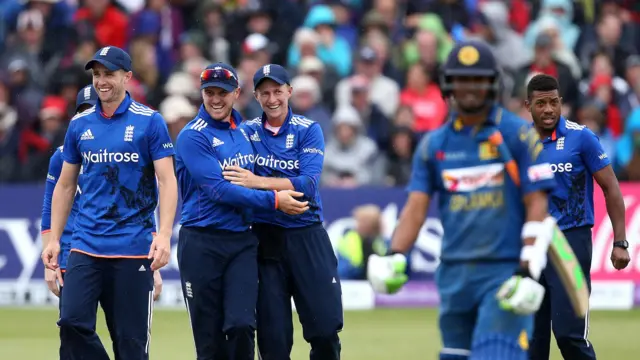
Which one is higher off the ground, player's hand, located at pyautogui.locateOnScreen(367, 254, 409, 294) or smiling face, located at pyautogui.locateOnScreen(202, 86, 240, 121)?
smiling face, located at pyautogui.locateOnScreen(202, 86, 240, 121)

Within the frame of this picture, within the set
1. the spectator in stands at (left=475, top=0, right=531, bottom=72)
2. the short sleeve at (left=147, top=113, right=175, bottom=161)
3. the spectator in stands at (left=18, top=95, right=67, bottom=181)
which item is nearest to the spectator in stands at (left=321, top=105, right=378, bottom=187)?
the spectator in stands at (left=475, top=0, right=531, bottom=72)

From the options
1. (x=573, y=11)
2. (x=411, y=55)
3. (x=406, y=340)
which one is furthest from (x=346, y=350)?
(x=573, y=11)

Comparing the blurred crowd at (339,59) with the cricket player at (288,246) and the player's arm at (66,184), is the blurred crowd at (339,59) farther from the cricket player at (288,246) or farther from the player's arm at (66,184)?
the player's arm at (66,184)

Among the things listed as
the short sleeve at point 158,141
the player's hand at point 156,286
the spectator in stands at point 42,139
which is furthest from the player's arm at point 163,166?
the spectator in stands at point 42,139

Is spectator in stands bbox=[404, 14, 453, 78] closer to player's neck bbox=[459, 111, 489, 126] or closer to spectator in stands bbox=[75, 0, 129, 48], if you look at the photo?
spectator in stands bbox=[75, 0, 129, 48]

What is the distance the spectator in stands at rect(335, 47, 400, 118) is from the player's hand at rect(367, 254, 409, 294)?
1205cm

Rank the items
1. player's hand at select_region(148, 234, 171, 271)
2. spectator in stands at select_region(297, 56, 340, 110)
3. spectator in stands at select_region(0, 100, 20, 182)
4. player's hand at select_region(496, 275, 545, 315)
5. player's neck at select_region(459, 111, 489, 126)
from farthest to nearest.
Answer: spectator in stands at select_region(297, 56, 340, 110) < spectator in stands at select_region(0, 100, 20, 182) < player's hand at select_region(148, 234, 171, 271) < player's neck at select_region(459, 111, 489, 126) < player's hand at select_region(496, 275, 545, 315)

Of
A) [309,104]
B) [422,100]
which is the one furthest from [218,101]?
[422,100]

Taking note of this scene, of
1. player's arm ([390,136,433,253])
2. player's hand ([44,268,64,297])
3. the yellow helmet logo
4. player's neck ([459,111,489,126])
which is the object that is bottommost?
player's hand ([44,268,64,297])

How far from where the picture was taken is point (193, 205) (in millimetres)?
9906

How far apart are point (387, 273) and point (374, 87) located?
493 inches

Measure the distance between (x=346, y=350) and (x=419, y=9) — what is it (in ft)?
30.2

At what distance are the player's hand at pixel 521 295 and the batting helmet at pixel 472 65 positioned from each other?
112 cm

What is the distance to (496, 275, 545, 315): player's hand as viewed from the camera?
279 inches
